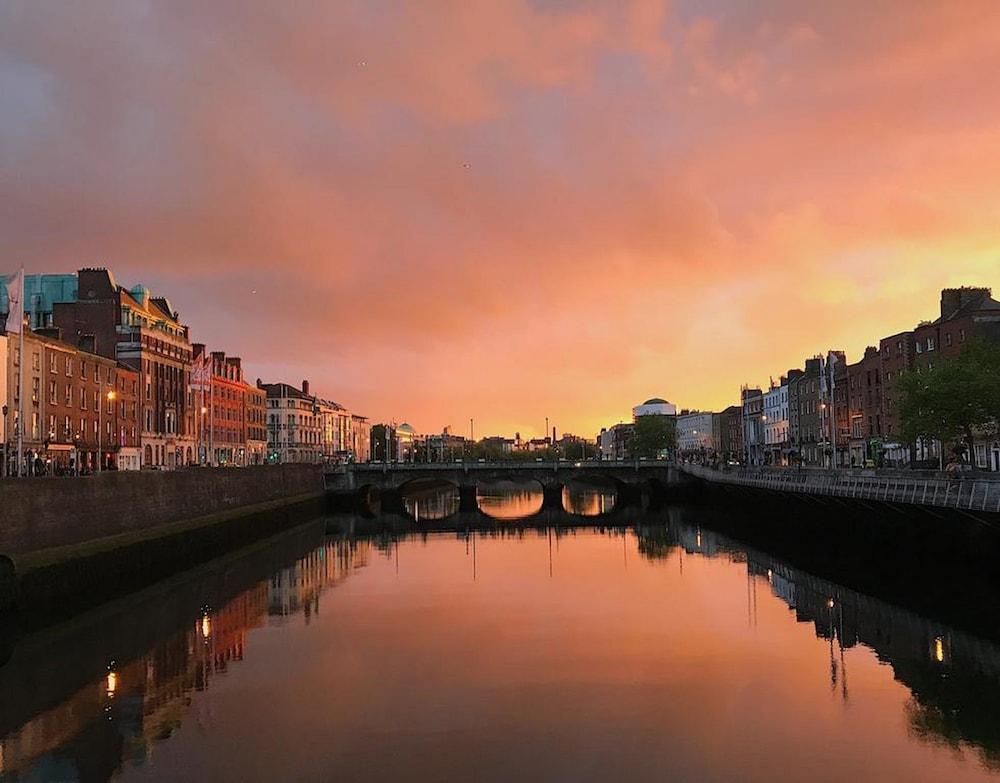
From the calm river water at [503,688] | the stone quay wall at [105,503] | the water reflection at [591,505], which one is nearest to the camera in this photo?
the calm river water at [503,688]

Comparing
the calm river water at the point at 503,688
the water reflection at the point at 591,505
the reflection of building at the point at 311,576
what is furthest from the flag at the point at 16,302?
the water reflection at the point at 591,505

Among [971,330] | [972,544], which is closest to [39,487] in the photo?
[972,544]

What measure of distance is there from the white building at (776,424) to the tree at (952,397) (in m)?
73.5

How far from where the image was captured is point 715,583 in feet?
145

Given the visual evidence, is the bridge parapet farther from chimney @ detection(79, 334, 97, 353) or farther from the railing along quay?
chimney @ detection(79, 334, 97, 353)

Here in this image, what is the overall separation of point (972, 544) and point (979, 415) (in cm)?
1812

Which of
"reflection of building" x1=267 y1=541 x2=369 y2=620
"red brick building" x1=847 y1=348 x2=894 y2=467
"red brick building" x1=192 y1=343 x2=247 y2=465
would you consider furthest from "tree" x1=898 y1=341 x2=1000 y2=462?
"red brick building" x1=192 y1=343 x2=247 y2=465

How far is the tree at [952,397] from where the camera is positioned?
55.0m

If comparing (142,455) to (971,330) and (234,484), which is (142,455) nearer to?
(234,484)

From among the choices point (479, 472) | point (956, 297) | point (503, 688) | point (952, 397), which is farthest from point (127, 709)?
point (479, 472)

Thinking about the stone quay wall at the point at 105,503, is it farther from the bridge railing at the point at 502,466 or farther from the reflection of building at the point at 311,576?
the bridge railing at the point at 502,466

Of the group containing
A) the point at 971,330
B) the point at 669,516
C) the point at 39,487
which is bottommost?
the point at 669,516

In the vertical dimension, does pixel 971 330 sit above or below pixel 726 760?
above

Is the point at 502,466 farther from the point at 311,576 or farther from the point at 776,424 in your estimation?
the point at 311,576
